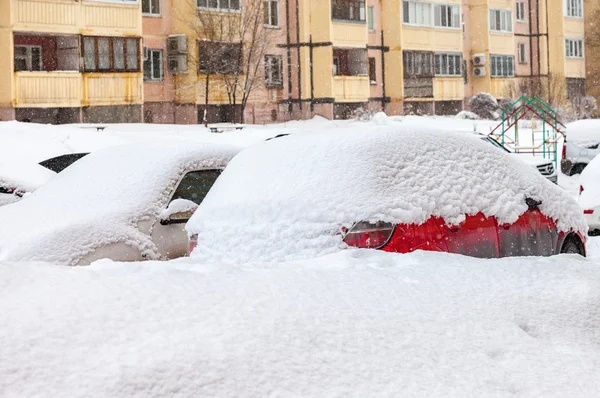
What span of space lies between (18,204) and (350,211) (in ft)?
14.7

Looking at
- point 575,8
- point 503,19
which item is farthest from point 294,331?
point 575,8

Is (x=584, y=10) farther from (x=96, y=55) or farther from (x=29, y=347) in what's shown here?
(x=29, y=347)

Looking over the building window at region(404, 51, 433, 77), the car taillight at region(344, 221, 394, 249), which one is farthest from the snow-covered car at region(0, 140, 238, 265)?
the building window at region(404, 51, 433, 77)

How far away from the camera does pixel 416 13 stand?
54969mm

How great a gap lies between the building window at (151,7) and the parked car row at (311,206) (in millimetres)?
33595

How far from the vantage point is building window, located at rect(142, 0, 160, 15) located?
42.1m

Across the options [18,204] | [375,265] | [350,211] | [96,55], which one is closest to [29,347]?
[375,265]

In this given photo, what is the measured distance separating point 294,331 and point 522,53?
62727 mm

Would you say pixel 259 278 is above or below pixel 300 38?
below

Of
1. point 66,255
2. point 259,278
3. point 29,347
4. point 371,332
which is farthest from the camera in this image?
Answer: point 66,255

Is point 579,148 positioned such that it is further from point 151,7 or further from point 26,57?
point 151,7

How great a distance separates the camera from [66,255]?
8.22 m

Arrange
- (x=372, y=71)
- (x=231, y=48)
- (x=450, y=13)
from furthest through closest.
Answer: (x=450, y=13), (x=372, y=71), (x=231, y=48)

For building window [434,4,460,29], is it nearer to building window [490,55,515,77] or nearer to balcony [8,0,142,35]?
building window [490,55,515,77]
